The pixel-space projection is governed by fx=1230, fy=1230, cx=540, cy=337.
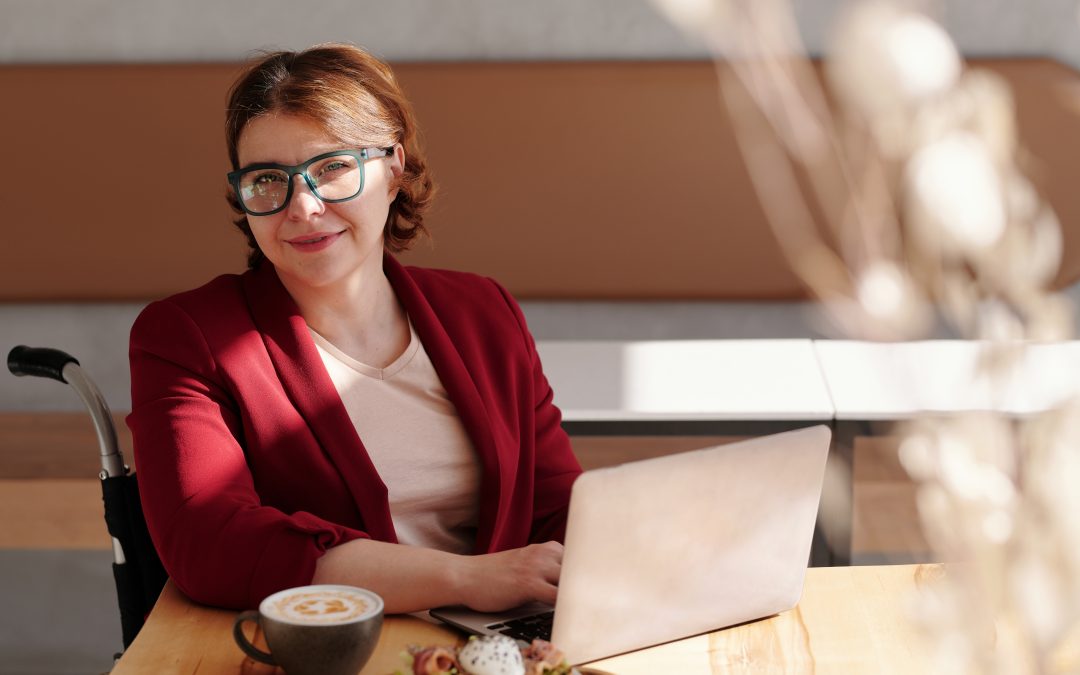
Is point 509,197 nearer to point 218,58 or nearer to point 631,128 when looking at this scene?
point 631,128

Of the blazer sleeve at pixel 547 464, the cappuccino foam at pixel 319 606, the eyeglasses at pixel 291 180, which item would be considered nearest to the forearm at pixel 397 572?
the cappuccino foam at pixel 319 606

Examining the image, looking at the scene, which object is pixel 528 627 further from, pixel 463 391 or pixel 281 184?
pixel 281 184

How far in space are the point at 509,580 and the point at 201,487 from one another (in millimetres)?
357

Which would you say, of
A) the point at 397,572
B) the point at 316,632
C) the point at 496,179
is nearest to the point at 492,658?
the point at 316,632

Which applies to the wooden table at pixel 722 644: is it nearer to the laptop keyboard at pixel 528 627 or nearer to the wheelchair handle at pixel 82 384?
the laptop keyboard at pixel 528 627

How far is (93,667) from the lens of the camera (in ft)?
9.97

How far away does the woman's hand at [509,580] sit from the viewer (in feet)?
4.12

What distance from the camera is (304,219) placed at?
1.51 metres

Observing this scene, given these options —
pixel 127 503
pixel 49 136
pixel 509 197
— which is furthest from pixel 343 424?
pixel 49 136

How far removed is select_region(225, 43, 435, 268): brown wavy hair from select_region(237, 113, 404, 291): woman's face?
0.02 meters

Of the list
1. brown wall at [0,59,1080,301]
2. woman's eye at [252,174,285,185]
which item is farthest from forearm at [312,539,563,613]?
brown wall at [0,59,1080,301]

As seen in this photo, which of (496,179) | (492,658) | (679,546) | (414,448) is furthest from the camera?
(496,179)

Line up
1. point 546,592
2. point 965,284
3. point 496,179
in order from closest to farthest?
Result: point 965,284 < point 546,592 < point 496,179

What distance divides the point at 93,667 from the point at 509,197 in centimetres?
156
